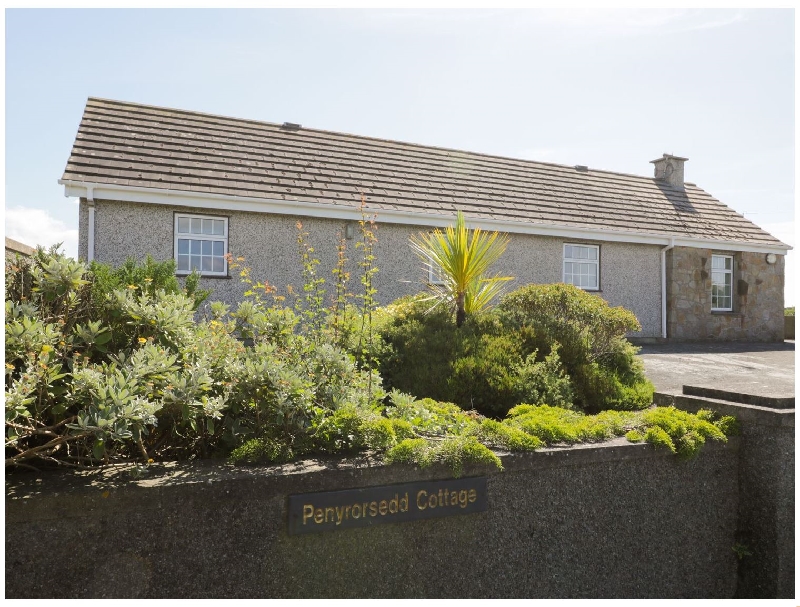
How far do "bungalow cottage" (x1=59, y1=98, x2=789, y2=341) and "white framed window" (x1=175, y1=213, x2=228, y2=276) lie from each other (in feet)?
0.07

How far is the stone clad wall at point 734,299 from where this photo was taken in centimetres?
1576

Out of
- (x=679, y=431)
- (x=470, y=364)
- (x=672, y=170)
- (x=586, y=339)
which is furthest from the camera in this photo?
(x=672, y=170)

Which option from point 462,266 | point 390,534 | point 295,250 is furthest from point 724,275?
point 390,534

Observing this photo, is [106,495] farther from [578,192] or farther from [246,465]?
[578,192]

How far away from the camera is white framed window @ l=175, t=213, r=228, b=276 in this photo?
11.3 m

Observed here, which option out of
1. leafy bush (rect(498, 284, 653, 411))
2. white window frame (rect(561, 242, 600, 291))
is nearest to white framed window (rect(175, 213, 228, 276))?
leafy bush (rect(498, 284, 653, 411))

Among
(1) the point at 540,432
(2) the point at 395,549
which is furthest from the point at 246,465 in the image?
(1) the point at 540,432

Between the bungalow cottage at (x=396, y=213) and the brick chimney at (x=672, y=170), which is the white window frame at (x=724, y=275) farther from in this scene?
the brick chimney at (x=672, y=170)

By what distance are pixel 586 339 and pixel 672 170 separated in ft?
46.2

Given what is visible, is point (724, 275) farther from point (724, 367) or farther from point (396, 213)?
point (396, 213)

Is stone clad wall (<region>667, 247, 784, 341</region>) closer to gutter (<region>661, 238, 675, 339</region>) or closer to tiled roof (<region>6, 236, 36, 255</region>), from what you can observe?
gutter (<region>661, 238, 675, 339</region>)

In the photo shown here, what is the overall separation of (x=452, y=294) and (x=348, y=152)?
751 centimetres

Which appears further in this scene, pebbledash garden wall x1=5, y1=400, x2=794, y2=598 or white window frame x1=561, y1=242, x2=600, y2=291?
white window frame x1=561, y1=242, x2=600, y2=291

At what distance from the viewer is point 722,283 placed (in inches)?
667
